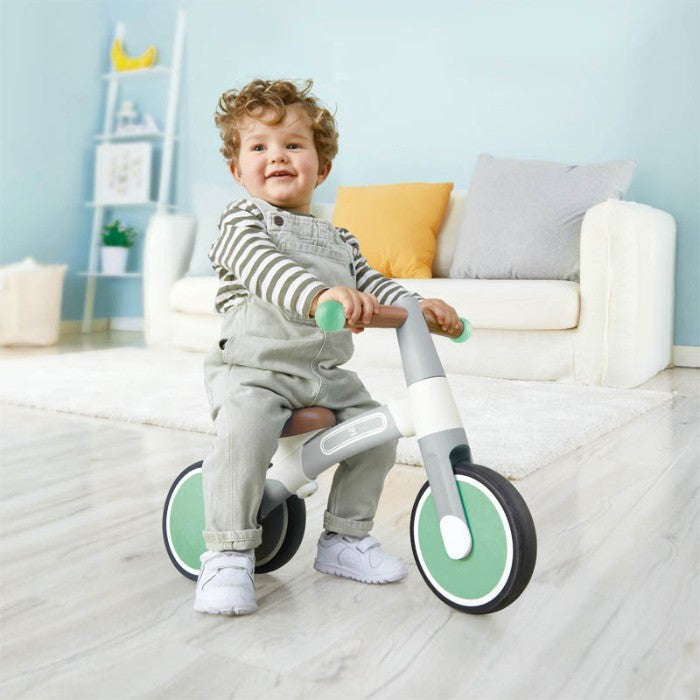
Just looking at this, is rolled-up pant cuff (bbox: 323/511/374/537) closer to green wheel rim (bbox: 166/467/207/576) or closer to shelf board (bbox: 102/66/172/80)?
green wheel rim (bbox: 166/467/207/576)

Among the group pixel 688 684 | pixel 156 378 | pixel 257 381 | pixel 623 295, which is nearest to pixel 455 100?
pixel 623 295

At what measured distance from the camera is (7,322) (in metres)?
3.89

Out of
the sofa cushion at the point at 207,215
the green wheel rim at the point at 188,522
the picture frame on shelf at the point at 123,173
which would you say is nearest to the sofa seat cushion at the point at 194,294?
the sofa cushion at the point at 207,215

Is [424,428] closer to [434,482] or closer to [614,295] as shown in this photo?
[434,482]

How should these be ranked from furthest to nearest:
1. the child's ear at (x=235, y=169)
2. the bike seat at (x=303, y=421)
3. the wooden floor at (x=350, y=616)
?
the child's ear at (x=235, y=169) < the bike seat at (x=303, y=421) < the wooden floor at (x=350, y=616)

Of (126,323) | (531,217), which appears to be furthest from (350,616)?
(126,323)

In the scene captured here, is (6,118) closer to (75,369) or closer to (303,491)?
(75,369)

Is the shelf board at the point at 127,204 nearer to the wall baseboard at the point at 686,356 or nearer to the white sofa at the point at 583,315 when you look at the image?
the white sofa at the point at 583,315

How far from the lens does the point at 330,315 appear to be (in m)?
0.84

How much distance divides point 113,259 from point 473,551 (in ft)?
13.5

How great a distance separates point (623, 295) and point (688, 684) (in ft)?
6.49

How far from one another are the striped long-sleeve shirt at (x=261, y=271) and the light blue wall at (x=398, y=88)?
8.45ft

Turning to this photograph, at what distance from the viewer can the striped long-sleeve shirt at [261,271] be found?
36.6 inches

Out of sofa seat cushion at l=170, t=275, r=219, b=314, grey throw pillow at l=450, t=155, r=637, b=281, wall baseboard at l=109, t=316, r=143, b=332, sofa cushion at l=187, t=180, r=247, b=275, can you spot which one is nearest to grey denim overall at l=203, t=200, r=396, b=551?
grey throw pillow at l=450, t=155, r=637, b=281
